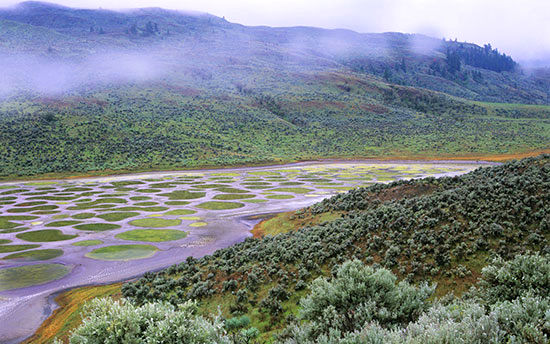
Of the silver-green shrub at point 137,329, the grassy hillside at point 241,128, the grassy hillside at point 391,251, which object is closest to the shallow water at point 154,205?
the grassy hillside at point 391,251

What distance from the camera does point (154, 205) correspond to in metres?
47.4

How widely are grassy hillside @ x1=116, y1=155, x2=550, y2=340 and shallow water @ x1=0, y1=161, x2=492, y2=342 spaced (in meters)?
5.15

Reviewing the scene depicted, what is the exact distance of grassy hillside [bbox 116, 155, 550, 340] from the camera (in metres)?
16.6

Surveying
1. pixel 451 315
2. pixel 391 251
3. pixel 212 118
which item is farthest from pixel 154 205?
pixel 212 118

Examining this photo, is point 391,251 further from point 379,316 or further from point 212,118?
point 212,118

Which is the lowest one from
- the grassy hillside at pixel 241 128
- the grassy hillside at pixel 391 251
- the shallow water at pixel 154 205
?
the shallow water at pixel 154 205

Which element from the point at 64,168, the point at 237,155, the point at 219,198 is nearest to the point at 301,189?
the point at 219,198

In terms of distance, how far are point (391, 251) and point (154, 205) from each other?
119 ft

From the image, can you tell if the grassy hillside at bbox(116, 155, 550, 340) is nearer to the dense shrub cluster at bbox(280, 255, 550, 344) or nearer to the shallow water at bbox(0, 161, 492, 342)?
the dense shrub cluster at bbox(280, 255, 550, 344)

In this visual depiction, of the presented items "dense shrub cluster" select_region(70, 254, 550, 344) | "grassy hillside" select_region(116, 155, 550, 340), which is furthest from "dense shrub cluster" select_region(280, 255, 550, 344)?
"grassy hillside" select_region(116, 155, 550, 340)

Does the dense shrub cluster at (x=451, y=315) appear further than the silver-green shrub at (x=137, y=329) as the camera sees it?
No

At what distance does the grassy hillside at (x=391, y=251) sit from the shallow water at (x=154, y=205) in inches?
203

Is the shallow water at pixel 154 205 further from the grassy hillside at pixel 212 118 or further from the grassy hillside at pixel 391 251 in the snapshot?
the grassy hillside at pixel 212 118

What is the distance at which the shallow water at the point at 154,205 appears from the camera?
77.3ft
